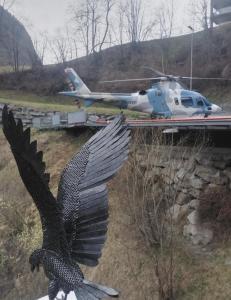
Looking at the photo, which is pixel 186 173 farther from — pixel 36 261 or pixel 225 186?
pixel 36 261

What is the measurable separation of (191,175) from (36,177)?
329 inches

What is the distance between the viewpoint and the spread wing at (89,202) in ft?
16.7


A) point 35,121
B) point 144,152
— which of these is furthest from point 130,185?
point 35,121

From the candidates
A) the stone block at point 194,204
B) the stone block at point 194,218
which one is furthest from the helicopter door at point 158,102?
the stone block at point 194,218

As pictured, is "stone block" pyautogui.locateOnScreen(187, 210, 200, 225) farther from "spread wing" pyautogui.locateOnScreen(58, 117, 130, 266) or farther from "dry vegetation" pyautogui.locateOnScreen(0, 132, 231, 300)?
"spread wing" pyautogui.locateOnScreen(58, 117, 130, 266)

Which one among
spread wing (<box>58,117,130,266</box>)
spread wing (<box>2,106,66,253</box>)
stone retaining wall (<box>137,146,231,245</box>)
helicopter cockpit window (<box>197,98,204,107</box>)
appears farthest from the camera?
helicopter cockpit window (<box>197,98,204,107</box>)

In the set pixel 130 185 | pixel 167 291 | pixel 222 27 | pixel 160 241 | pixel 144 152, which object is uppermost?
pixel 222 27

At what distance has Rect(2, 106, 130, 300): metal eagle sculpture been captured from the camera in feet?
15.7

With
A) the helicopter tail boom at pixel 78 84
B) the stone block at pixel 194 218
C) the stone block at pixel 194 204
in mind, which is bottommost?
the stone block at pixel 194 218

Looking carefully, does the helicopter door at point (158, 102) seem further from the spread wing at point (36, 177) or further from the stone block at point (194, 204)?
the spread wing at point (36, 177)

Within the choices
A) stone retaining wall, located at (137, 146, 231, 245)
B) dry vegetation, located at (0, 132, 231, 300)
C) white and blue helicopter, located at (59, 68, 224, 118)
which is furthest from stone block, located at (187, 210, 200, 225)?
white and blue helicopter, located at (59, 68, 224, 118)

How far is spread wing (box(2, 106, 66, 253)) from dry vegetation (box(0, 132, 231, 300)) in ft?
19.1

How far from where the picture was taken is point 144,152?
1279 cm

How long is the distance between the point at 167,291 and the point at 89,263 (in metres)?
5.68
